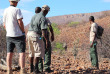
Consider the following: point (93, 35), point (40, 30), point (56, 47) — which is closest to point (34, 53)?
point (40, 30)

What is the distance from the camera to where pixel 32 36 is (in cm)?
562

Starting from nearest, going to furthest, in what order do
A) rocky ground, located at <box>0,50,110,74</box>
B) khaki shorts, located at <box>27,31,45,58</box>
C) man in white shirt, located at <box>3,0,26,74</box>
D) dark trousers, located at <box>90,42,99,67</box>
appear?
man in white shirt, located at <box>3,0,26,74</box> → khaki shorts, located at <box>27,31,45,58</box> → rocky ground, located at <box>0,50,110,74</box> → dark trousers, located at <box>90,42,99,67</box>

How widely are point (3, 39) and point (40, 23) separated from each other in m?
4.69

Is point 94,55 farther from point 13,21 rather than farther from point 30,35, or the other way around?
point 13,21

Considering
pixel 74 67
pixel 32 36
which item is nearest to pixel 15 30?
pixel 32 36

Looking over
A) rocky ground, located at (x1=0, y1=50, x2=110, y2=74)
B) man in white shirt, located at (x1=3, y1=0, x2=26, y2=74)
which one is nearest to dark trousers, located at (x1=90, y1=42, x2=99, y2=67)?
rocky ground, located at (x1=0, y1=50, x2=110, y2=74)

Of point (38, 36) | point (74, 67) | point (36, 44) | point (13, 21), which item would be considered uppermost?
point (13, 21)

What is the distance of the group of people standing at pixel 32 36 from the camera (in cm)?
488

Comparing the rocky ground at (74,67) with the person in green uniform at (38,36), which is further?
the rocky ground at (74,67)

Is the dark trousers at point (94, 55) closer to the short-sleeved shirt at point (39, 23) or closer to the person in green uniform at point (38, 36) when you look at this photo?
the person in green uniform at point (38, 36)

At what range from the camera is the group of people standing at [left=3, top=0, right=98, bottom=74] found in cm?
488

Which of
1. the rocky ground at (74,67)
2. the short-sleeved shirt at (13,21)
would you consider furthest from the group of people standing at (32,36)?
the rocky ground at (74,67)

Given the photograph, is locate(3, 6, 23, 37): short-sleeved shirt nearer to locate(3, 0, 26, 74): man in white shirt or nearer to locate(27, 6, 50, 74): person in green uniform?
locate(3, 0, 26, 74): man in white shirt

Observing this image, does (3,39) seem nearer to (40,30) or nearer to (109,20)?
(40,30)
